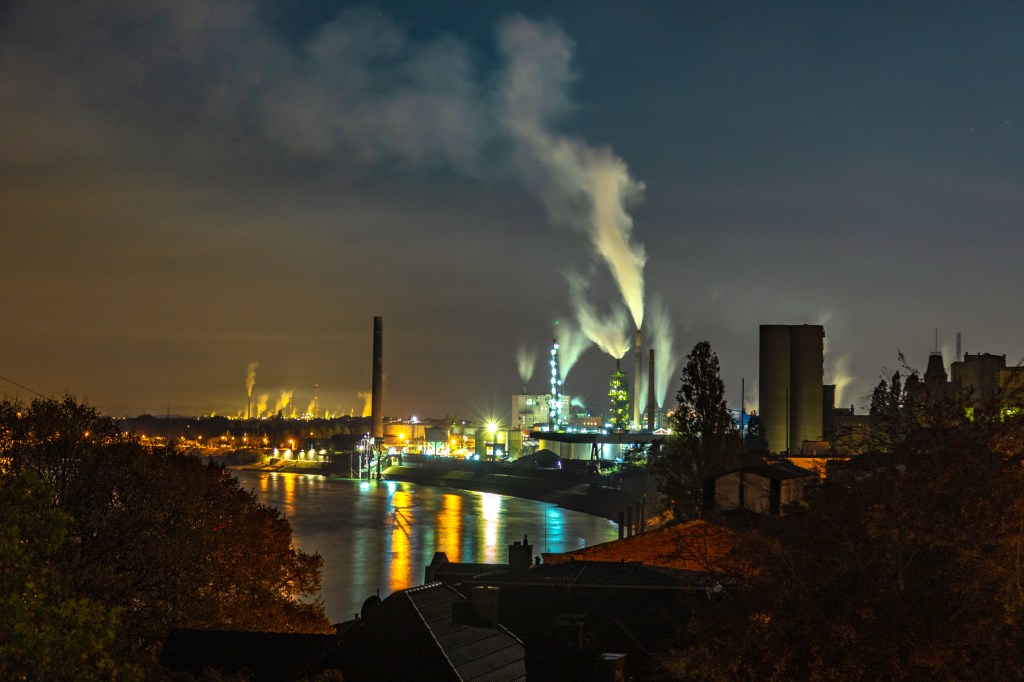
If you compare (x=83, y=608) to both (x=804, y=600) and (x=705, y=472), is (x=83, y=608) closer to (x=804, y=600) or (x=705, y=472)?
(x=804, y=600)

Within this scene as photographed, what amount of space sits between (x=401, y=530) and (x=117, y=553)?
42180mm

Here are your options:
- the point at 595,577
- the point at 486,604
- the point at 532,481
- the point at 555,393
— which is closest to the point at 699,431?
the point at 595,577

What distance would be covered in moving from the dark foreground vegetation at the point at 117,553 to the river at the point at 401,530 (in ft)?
32.1

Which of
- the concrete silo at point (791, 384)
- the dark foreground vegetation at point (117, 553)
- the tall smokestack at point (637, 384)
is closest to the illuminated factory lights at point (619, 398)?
the tall smokestack at point (637, 384)

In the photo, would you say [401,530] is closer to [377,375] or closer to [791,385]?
[791,385]

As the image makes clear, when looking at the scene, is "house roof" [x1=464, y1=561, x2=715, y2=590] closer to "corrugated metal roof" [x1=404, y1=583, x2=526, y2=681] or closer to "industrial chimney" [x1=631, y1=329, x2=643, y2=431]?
"corrugated metal roof" [x1=404, y1=583, x2=526, y2=681]

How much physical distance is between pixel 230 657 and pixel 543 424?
128 meters

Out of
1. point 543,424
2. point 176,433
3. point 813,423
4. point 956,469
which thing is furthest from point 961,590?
point 176,433

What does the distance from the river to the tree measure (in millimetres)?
9585

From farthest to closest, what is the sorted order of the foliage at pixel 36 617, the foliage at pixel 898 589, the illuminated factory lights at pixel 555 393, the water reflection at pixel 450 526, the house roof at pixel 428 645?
the illuminated factory lights at pixel 555 393 → the water reflection at pixel 450 526 → the house roof at pixel 428 645 → the foliage at pixel 898 589 → the foliage at pixel 36 617

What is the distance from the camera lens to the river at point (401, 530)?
37.8 m

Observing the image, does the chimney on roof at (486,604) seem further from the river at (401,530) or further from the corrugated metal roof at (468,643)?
the river at (401,530)

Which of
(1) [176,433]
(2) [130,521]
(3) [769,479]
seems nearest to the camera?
(2) [130,521]

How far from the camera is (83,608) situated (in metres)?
8.33
